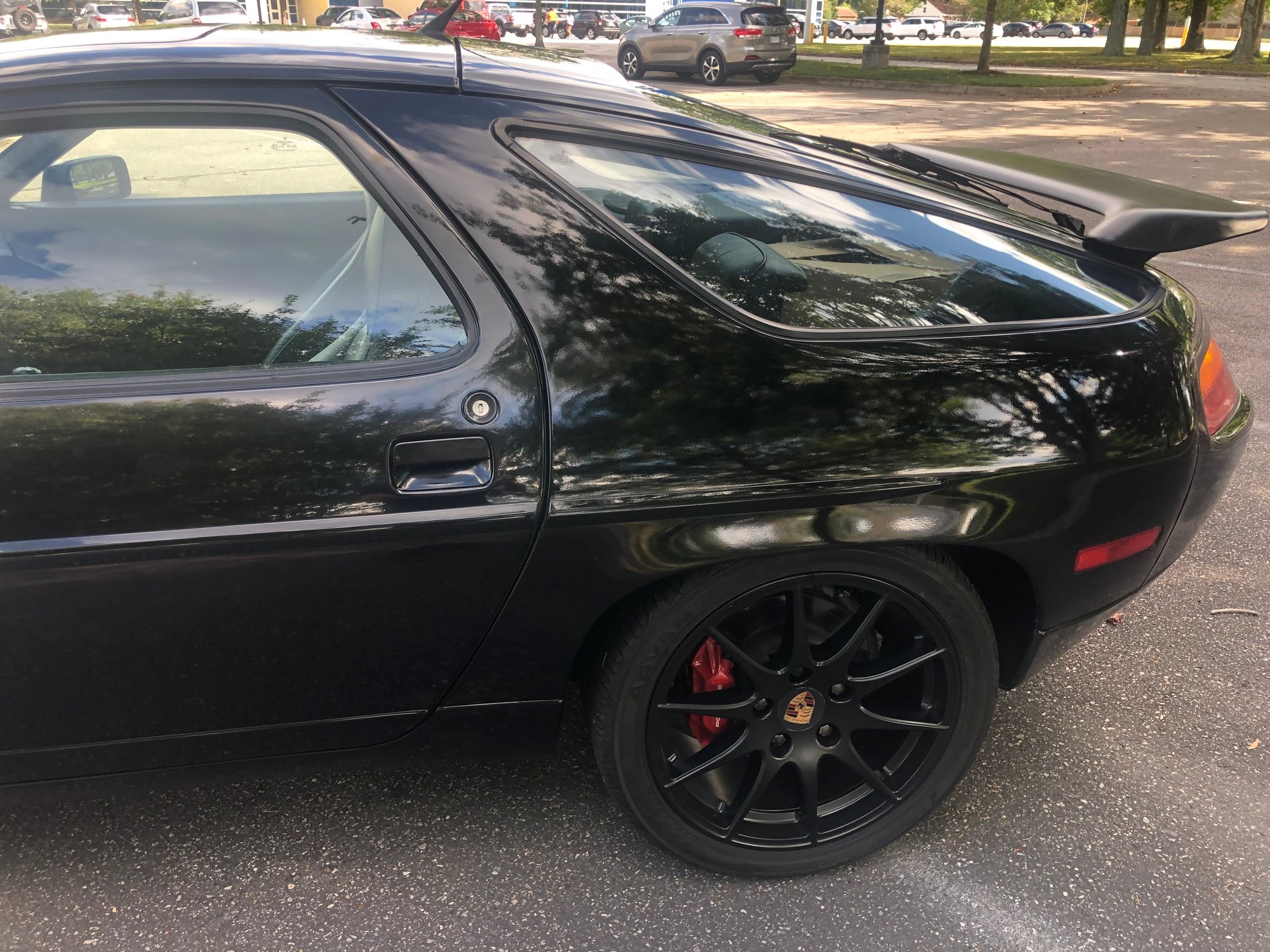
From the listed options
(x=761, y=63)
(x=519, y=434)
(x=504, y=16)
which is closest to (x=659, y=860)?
(x=519, y=434)

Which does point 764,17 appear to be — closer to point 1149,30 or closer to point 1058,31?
point 1149,30

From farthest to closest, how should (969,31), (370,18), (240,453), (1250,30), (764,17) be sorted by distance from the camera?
(969,31), (370,18), (1250,30), (764,17), (240,453)

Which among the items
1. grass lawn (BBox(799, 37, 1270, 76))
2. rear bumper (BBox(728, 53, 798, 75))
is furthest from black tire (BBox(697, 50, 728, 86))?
grass lawn (BBox(799, 37, 1270, 76))

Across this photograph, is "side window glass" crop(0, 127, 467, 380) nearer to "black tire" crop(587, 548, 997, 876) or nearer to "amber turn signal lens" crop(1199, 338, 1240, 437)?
"black tire" crop(587, 548, 997, 876)

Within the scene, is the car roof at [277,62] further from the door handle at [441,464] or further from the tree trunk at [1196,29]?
the tree trunk at [1196,29]

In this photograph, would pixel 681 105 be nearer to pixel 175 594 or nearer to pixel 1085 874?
pixel 175 594

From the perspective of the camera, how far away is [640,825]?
76.4 inches

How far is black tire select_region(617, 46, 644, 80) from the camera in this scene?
2261cm

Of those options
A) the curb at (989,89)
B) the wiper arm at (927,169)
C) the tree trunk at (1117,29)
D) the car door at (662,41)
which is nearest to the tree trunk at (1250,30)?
the tree trunk at (1117,29)

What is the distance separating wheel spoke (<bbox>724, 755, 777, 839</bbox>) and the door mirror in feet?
5.46

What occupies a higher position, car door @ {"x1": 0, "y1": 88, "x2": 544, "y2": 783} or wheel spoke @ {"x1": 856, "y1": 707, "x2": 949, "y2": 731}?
car door @ {"x1": 0, "y1": 88, "x2": 544, "y2": 783}

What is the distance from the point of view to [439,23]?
7.99 feet

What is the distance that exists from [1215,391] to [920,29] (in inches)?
3049

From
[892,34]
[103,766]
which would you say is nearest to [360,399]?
[103,766]
